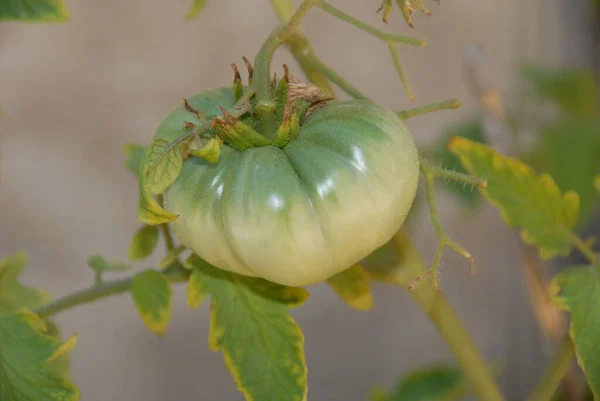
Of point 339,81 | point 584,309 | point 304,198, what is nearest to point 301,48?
point 339,81

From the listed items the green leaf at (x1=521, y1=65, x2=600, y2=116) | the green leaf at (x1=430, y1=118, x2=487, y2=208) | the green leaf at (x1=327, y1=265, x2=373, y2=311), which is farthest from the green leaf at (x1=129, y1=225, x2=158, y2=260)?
the green leaf at (x1=521, y1=65, x2=600, y2=116)

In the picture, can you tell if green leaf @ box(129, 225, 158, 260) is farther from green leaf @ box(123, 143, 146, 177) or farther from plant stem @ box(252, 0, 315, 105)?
plant stem @ box(252, 0, 315, 105)

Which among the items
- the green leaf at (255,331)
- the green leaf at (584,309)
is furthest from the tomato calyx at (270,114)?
the green leaf at (584,309)

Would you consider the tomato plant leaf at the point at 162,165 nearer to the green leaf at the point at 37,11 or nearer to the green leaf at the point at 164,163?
the green leaf at the point at 164,163

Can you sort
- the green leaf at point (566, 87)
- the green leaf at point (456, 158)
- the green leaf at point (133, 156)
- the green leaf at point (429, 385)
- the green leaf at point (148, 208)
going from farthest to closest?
1. the green leaf at point (566, 87)
2. the green leaf at point (429, 385)
3. the green leaf at point (456, 158)
4. the green leaf at point (133, 156)
5. the green leaf at point (148, 208)

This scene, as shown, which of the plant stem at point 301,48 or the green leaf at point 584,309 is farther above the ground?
the plant stem at point 301,48

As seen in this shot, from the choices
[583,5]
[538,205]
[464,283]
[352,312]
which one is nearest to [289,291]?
[538,205]

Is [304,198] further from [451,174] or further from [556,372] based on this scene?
[556,372]
